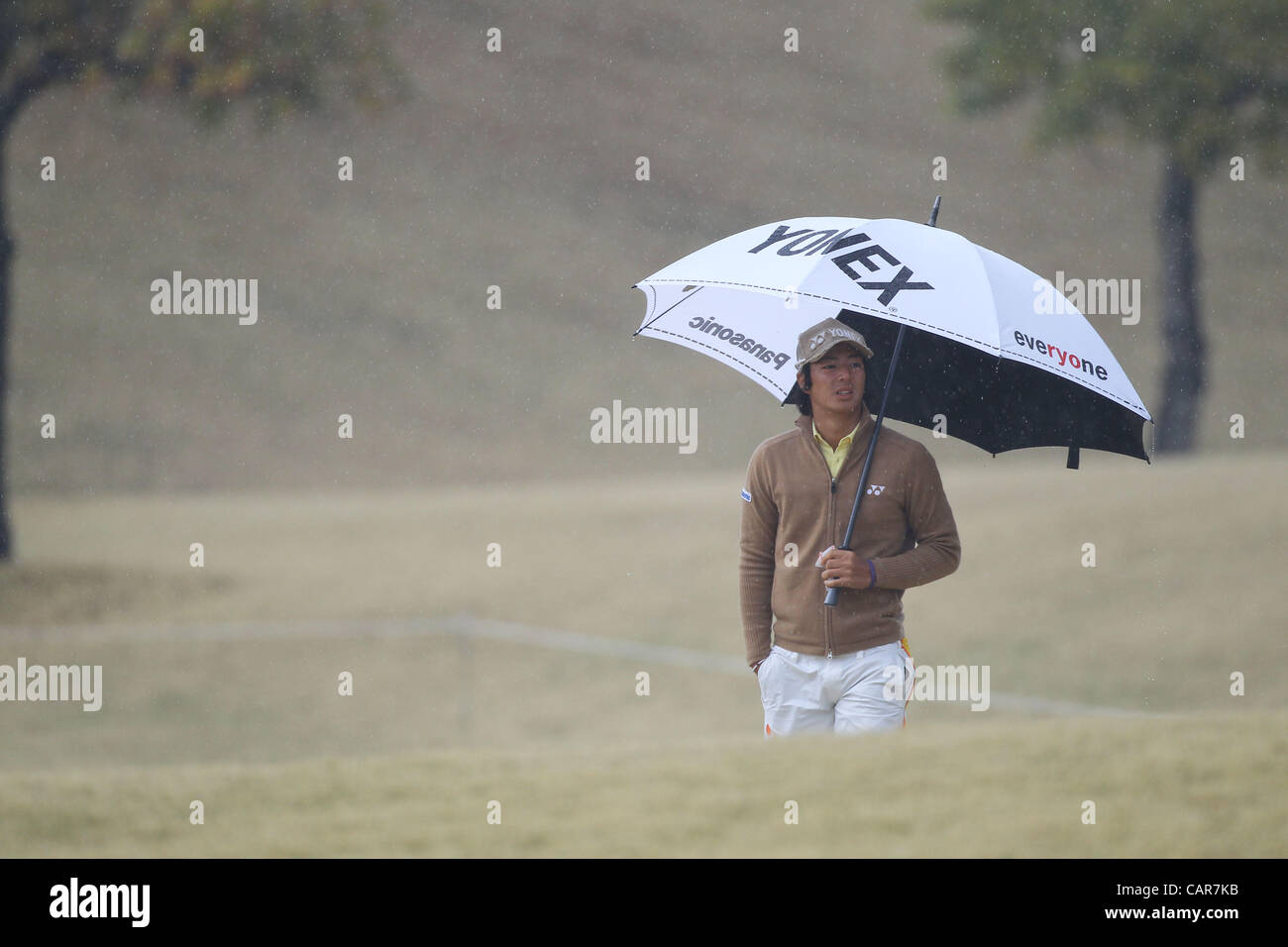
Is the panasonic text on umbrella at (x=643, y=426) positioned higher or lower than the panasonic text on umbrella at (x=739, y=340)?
higher

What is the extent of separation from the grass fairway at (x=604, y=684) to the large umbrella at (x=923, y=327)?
3.20 feet

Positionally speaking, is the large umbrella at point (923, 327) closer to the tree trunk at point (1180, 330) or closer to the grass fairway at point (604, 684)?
the grass fairway at point (604, 684)

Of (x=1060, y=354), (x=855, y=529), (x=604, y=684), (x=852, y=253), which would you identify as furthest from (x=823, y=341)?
(x=604, y=684)

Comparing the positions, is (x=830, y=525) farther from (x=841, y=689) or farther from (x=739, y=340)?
(x=739, y=340)

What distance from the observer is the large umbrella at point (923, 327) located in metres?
4.32

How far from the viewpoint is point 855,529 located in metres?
4.23

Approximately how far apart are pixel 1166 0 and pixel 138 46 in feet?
39.9

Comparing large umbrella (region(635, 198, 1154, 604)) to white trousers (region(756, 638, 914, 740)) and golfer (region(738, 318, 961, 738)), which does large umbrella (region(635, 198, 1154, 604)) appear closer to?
golfer (region(738, 318, 961, 738))

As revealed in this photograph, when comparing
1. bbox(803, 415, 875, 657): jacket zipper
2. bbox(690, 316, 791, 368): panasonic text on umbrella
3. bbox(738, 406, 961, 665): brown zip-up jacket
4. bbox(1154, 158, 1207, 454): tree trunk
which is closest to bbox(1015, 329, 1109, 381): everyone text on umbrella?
bbox(738, 406, 961, 665): brown zip-up jacket

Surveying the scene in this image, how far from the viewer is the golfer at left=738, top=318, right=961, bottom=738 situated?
421 centimetres

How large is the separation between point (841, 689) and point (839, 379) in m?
0.89

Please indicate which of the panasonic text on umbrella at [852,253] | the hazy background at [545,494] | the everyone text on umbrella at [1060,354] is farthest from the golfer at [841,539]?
the everyone text on umbrella at [1060,354]
